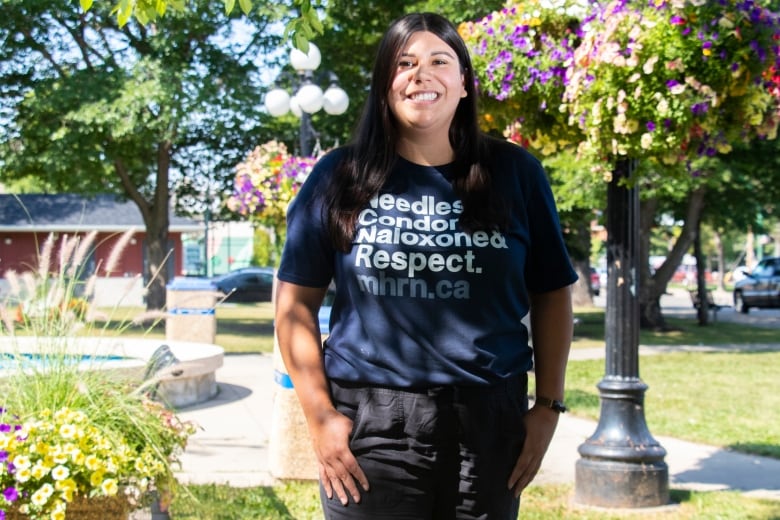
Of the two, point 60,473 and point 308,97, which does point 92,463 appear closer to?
point 60,473

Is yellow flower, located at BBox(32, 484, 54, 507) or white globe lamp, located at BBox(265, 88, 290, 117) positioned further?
white globe lamp, located at BBox(265, 88, 290, 117)

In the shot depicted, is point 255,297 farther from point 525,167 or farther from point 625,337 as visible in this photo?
point 525,167

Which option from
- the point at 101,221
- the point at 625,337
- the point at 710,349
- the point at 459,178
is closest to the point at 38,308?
the point at 459,178

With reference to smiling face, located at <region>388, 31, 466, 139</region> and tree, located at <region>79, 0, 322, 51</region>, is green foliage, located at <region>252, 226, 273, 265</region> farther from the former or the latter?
smiling face, located at <region>388, 31, 466, 139</region>

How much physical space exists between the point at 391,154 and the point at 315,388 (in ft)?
1.98

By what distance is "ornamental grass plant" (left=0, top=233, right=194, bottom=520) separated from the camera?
12.0ft

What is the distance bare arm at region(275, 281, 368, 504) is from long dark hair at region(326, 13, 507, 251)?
191 mm

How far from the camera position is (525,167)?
260cm

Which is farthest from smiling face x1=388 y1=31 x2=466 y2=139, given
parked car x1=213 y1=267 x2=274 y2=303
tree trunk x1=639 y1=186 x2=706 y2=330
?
parked car x1=213 y1=267 x2=274 y2=303

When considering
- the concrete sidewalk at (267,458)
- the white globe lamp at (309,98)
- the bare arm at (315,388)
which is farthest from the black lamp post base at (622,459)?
the white globe lamp at (309,98)

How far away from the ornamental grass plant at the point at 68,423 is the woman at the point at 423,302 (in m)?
1.61

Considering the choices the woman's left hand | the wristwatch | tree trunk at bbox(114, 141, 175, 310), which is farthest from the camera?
tree trunk at bbox(114, 141, 175, 310)

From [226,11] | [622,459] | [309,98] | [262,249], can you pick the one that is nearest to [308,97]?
[309,98]

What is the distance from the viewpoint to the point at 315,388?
2420 millimetres
